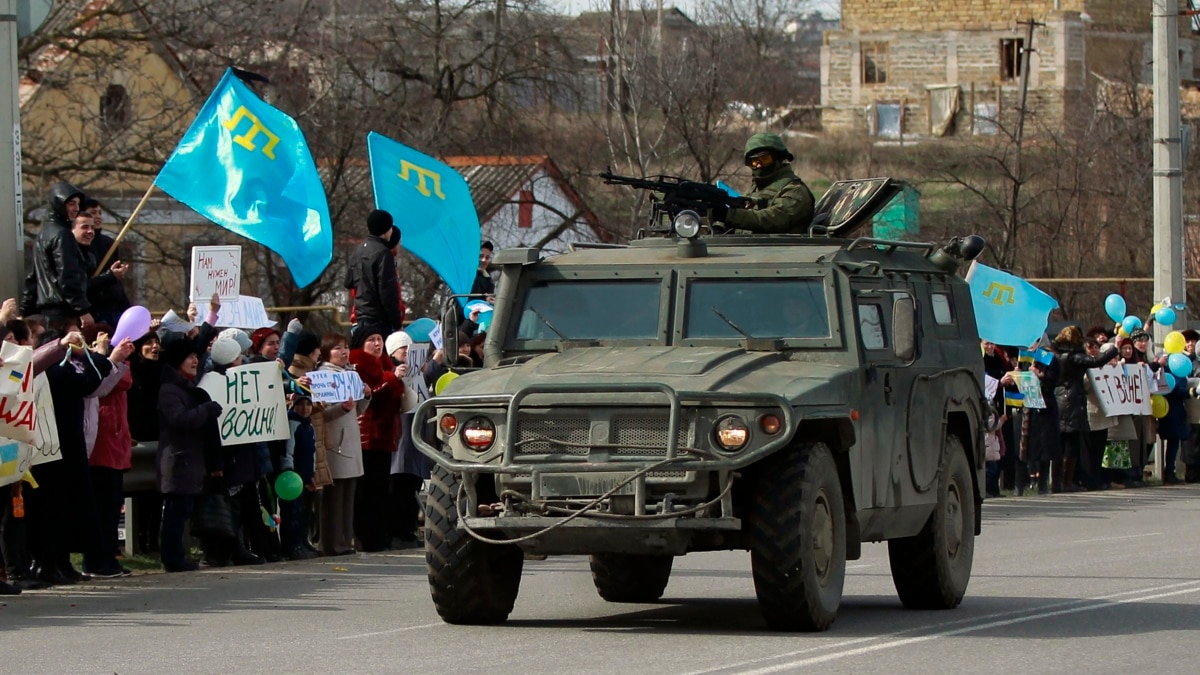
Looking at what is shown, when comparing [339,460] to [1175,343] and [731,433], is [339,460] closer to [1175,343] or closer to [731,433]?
[731,433]

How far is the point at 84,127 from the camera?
104ft

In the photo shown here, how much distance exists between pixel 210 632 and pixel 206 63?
21399mm

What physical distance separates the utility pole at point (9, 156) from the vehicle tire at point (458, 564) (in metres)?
6.18

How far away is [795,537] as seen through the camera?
10578mm

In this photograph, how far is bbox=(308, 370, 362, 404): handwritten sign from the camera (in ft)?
53.2

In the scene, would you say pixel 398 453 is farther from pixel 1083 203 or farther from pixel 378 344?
pixel 1083 203

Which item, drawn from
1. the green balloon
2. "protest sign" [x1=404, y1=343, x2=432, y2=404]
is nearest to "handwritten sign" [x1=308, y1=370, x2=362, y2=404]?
the green balloon

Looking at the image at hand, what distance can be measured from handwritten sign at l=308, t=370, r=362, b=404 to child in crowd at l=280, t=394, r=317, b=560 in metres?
0.16

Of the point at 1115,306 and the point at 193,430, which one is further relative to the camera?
the point at 1115,306

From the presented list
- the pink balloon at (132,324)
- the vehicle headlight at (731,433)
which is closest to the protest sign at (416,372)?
the pink balloon at (132,324)

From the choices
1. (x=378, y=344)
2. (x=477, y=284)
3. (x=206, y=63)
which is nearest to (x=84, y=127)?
(x=206, y=63)

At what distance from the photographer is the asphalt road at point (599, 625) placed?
392 inches

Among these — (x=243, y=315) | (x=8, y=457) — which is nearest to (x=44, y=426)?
(x=8, y=457)

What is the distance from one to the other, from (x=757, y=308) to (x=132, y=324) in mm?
4981
